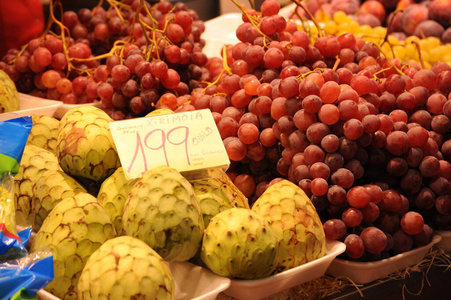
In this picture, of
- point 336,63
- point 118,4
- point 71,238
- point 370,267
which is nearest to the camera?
point 71,238

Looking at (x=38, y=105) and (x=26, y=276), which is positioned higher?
(x=26, y=276)

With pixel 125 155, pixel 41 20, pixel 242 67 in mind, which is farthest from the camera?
pixel 41 20

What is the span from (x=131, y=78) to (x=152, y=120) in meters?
0.62

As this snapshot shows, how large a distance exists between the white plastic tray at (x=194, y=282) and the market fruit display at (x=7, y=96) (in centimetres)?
91

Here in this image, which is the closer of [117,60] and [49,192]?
[49,192]

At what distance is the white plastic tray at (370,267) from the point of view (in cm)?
134

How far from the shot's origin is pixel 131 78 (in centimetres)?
186

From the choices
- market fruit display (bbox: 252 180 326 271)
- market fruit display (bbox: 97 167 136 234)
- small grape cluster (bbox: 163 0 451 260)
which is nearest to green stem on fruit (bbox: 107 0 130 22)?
small grape cluster (bbox: 163 0 451 260)

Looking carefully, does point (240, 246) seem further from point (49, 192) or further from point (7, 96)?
point (7, 96)

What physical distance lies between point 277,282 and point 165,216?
28 centimetres

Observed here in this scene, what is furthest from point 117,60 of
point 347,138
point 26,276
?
point 26,276

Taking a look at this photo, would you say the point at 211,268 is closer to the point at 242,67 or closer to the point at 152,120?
the point at 152,120

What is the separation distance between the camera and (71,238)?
1.05 m

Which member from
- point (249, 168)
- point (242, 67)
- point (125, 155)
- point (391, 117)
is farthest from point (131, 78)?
point (391, 117)
